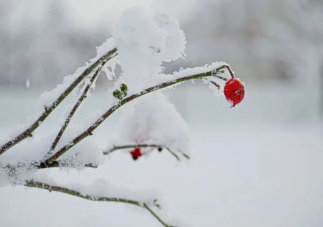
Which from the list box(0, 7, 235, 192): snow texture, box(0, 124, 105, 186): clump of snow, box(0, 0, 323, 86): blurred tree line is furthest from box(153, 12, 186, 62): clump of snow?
box(0, 0, 323, 86): blurred tree line

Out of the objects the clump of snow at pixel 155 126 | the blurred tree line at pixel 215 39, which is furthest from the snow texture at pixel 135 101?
the blurred tree line at pixel 215 39

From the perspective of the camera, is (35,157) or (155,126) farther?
(155,126)

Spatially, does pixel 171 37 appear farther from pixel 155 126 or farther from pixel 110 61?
pixel 155 126

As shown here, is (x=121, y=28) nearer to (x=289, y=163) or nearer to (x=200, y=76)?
(x=200, y=76)

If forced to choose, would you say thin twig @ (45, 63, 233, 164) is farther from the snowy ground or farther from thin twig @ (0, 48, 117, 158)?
the snowy ground

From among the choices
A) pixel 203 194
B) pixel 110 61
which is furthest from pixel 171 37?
pixel 203 194

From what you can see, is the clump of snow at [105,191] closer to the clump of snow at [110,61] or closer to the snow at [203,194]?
the snow at [203,194]
